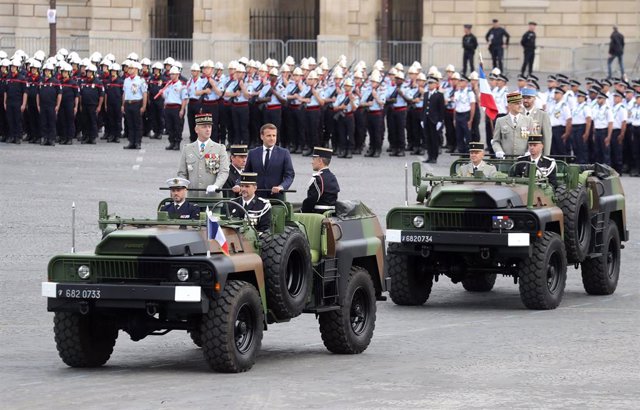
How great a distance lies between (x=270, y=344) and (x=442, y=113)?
65.0ft

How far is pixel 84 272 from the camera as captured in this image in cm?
1316

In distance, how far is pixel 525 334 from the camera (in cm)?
1597

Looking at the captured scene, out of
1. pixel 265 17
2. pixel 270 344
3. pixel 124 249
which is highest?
pixel 265 17

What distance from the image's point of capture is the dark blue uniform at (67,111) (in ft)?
121

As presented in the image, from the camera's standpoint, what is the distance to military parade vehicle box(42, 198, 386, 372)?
12961 mm

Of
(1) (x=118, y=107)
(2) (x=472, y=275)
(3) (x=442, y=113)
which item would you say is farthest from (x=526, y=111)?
(1) (x=118, y=107)

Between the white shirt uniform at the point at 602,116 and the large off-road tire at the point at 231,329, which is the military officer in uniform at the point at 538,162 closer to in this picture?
the large off-road tire at the point at 231,329

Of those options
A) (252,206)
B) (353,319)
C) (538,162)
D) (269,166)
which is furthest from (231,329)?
(538,162)

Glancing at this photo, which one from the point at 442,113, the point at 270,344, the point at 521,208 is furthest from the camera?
the point at 442,113

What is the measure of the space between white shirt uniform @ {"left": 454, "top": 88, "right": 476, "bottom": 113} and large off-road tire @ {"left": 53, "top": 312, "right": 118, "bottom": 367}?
2250 centimetres

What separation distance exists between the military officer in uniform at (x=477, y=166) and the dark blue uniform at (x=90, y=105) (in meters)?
19.1

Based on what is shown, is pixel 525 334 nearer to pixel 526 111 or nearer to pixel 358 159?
pixel 526 111

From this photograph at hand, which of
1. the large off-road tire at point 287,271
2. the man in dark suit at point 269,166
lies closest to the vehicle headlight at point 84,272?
the large off-road tire at point 287,271

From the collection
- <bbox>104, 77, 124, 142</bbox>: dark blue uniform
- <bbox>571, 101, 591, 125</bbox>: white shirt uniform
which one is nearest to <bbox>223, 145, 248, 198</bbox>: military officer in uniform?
<bbox>571, 101, 591, 125</bbox>: white shirt uniform
